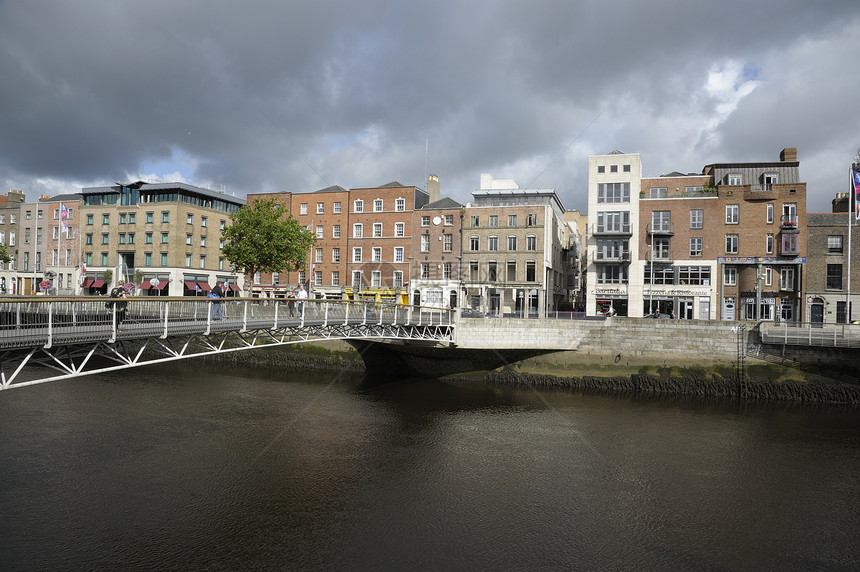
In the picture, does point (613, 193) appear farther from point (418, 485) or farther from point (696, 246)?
point (418, 485)

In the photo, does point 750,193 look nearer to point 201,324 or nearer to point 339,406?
point 339,406

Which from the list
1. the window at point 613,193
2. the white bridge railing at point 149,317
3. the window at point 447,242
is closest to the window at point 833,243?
the window at point 613,193

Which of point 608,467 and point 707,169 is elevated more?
point 707,169

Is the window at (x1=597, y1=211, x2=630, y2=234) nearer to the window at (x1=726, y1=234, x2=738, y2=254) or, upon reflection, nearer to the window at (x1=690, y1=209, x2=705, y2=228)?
the window at (x1=690, y1=209, x2=705, y2=228)

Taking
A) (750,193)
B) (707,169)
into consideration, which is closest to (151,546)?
(750,193)

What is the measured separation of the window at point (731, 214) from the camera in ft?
149

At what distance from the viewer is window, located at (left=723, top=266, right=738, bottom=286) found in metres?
45.6

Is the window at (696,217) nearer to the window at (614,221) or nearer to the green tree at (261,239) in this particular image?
the window at (614,221)

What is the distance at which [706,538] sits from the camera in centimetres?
1543

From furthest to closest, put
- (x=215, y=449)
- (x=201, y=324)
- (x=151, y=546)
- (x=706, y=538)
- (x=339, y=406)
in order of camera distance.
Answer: (x=339, y=406) < (x=215, y=449) < (x=201, y=324) < (x=706, y=538) < (x=151, y=546)

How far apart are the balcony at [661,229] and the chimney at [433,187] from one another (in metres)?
22.7

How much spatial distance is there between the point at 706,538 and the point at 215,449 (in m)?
17.7

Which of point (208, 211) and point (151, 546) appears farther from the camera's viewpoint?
point (208, 211)

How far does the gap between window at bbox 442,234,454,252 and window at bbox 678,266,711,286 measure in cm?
2120
